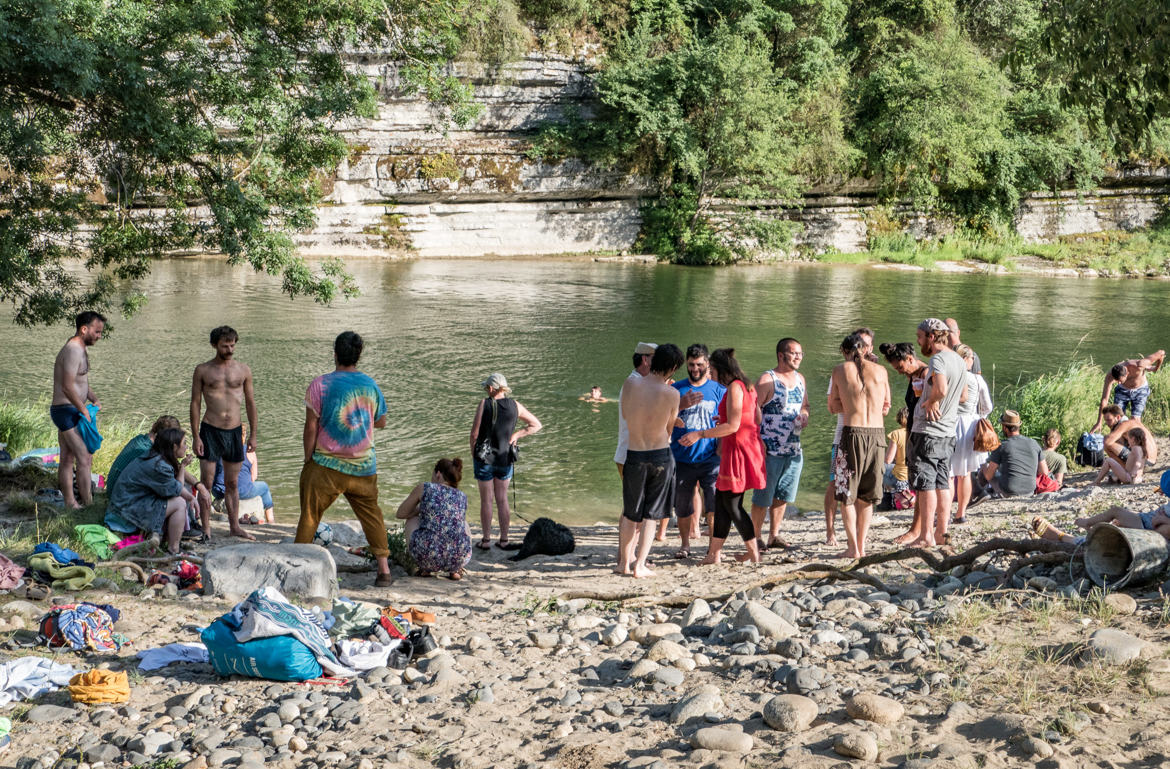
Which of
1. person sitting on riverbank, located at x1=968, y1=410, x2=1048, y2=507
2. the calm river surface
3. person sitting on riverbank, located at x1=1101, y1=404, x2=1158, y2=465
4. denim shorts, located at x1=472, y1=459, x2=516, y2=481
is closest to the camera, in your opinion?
denim shorts, located at x1=472, y1=459, x2=516, y2=481

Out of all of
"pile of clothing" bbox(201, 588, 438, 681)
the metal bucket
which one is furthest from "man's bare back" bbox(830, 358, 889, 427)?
"pile of clothing" bbox(201, 588, 438, 681)

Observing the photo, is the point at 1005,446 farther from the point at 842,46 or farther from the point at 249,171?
the point at 842,46

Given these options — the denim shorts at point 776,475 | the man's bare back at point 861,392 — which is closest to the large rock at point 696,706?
the man's bare back at point 861,392

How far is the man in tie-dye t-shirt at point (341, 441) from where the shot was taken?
7117mm

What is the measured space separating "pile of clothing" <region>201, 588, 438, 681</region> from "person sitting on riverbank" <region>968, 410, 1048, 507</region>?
683 cm

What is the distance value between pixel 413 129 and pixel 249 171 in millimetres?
30273

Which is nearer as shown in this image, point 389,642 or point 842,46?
point 389,642

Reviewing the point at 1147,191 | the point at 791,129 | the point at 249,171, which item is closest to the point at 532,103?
the point at 791,129

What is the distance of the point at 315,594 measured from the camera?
268 inches

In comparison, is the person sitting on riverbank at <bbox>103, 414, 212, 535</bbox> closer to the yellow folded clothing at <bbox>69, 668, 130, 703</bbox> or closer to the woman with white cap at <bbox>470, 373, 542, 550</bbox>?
the woman with white cap at <bbox>470, 373, 542, 550</bbox>

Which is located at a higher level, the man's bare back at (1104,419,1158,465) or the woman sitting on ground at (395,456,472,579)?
the man's bare back at (1104,419,1158,465)

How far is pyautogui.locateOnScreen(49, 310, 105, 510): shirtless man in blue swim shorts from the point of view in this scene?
8.82 metres

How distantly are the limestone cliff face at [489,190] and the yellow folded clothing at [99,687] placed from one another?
3288cm

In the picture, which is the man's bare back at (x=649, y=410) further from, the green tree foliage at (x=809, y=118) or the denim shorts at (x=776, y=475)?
the green tree foliage at (x=809, y=118)
